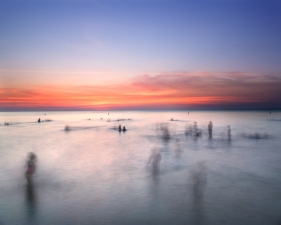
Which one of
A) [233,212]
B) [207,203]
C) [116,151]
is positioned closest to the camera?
[233,212]

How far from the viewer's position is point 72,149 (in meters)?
31.7

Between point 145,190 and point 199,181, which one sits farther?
point 199,181

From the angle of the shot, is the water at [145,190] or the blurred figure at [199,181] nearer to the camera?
the water at [145,190]

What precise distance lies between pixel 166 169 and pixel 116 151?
11532 mm

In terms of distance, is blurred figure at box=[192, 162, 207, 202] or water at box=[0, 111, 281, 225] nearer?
water at box=[0, 111, 281, 225]

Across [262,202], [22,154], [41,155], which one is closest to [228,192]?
[262,202]

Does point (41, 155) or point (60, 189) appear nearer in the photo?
point (60, 189)

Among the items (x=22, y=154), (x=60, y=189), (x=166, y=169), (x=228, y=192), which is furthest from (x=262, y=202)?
(x=22, y=154)

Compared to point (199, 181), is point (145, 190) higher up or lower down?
higher up

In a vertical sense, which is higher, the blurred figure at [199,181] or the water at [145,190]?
the water at [145,190]

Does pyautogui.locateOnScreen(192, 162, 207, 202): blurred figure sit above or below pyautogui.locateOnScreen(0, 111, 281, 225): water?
below

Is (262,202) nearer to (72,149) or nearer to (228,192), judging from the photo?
(228,192)

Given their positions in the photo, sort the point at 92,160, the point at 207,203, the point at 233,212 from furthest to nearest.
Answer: the point at 92,160
the point at 207,203
the point at 233,212

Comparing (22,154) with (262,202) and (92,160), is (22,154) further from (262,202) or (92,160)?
(262,202)
